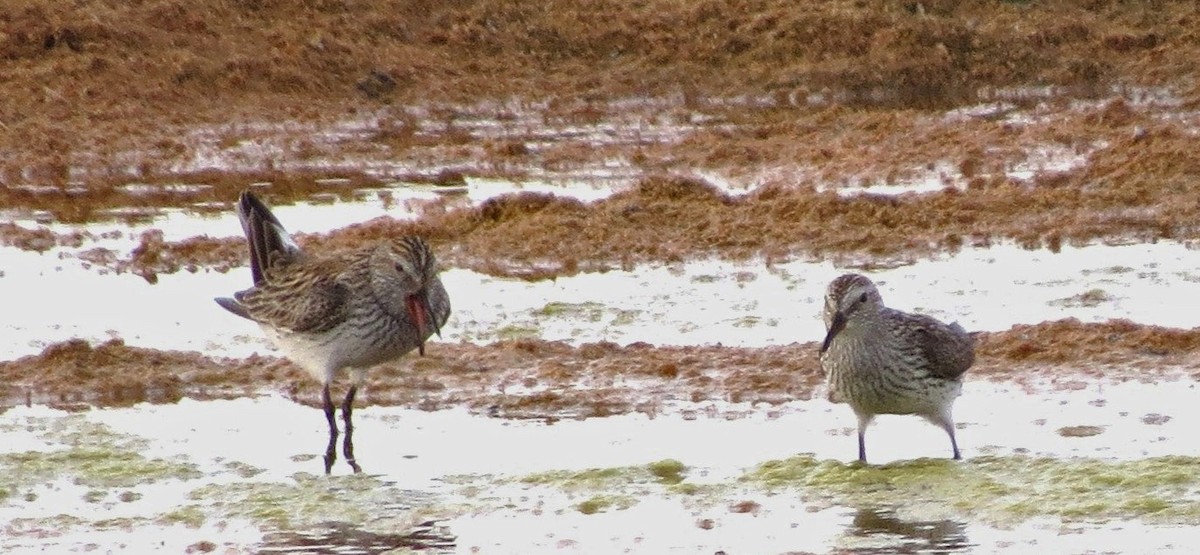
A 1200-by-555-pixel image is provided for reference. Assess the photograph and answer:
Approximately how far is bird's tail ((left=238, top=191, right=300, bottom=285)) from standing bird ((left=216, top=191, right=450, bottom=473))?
569mm

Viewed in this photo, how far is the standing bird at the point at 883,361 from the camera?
9.83 metres

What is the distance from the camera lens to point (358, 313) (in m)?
10.8

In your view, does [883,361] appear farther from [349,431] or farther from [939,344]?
[349,431]

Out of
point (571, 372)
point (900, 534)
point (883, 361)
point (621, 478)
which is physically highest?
point (571, 372)

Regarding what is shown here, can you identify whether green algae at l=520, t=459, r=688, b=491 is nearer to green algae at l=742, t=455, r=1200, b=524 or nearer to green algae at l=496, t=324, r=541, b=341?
green algae at l=742, t=455, r=1200, b=524

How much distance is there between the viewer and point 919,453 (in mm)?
10242

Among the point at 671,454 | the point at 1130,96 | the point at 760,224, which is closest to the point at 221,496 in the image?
the point at 671,454

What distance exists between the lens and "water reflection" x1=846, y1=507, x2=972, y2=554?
8625 millimetres

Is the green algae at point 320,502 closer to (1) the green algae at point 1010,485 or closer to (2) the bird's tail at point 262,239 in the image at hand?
(1) the green algae at point 1010,485

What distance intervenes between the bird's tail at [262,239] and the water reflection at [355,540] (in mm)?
2778

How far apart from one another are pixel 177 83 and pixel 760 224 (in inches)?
281

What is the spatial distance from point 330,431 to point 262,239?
5.14 ft

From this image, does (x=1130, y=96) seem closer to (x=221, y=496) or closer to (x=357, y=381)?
(x=357, y=381)

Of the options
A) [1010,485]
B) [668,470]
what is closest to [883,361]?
[1010,485]
